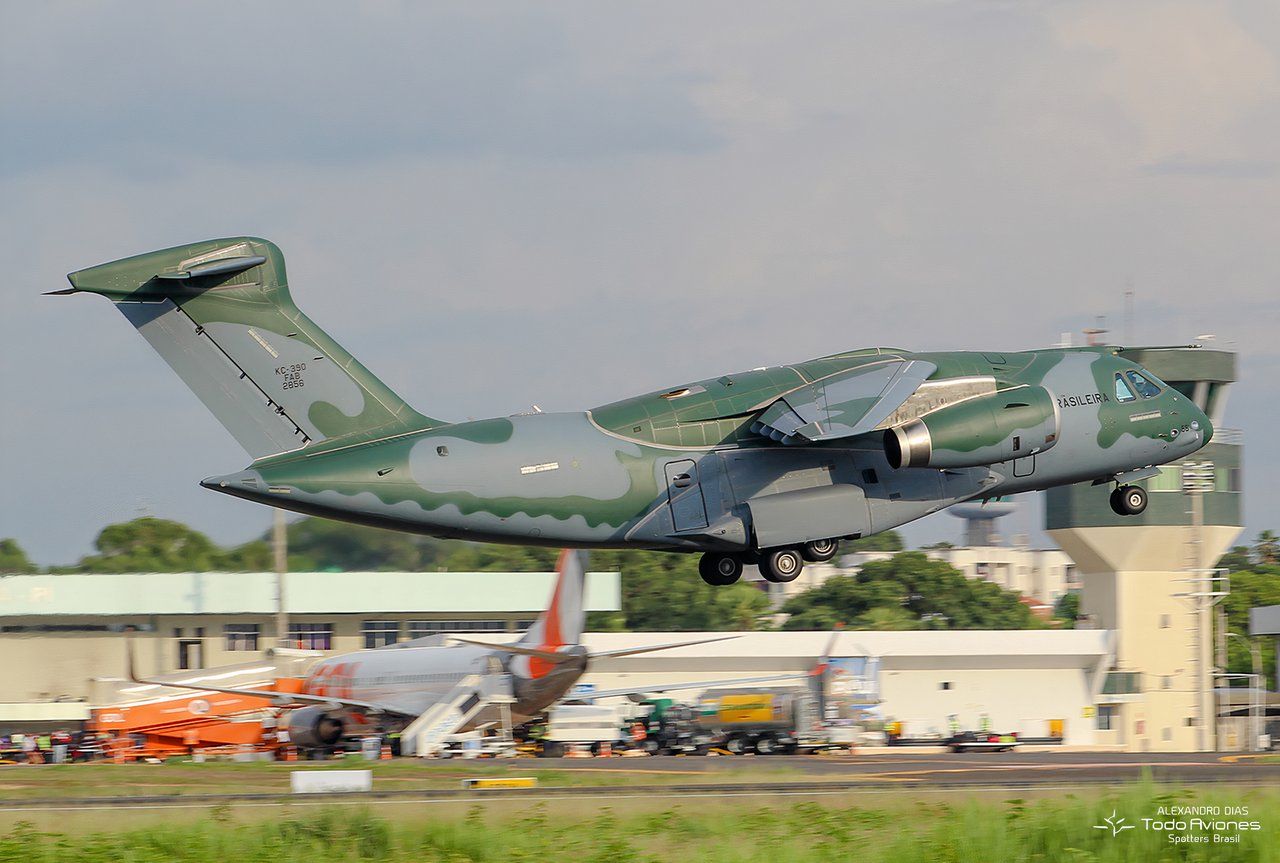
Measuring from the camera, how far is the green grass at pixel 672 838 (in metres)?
23.2

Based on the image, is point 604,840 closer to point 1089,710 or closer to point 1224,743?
point 1089,710

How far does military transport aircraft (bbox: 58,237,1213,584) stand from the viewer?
2422 centimetres

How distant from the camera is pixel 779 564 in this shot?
2652 cm

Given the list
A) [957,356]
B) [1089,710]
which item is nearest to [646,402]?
[957,356]

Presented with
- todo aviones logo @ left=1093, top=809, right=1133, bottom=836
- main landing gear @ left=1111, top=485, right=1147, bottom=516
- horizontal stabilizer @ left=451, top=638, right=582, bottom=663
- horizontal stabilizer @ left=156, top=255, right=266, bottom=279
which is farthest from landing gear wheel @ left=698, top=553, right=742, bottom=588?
horizontal stabilizer @ left=451, top=638, right=582, bottom=663

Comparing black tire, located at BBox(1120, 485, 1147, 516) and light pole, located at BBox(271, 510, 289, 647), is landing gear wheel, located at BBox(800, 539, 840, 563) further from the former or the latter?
light pole, located at BBox(271, 510, 289, 647)

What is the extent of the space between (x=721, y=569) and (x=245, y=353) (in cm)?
901

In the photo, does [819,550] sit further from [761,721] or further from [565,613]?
[761,721]

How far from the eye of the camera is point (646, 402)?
25844 mm

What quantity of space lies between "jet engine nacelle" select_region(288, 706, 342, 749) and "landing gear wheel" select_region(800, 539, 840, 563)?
24709 mm

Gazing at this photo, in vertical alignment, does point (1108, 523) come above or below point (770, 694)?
above

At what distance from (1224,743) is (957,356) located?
180 ft

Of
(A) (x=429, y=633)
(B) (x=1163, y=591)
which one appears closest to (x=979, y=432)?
(A) (x=429, y=633)

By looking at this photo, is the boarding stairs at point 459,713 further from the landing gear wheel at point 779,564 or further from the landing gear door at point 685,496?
the landing gear door at point 685,496
